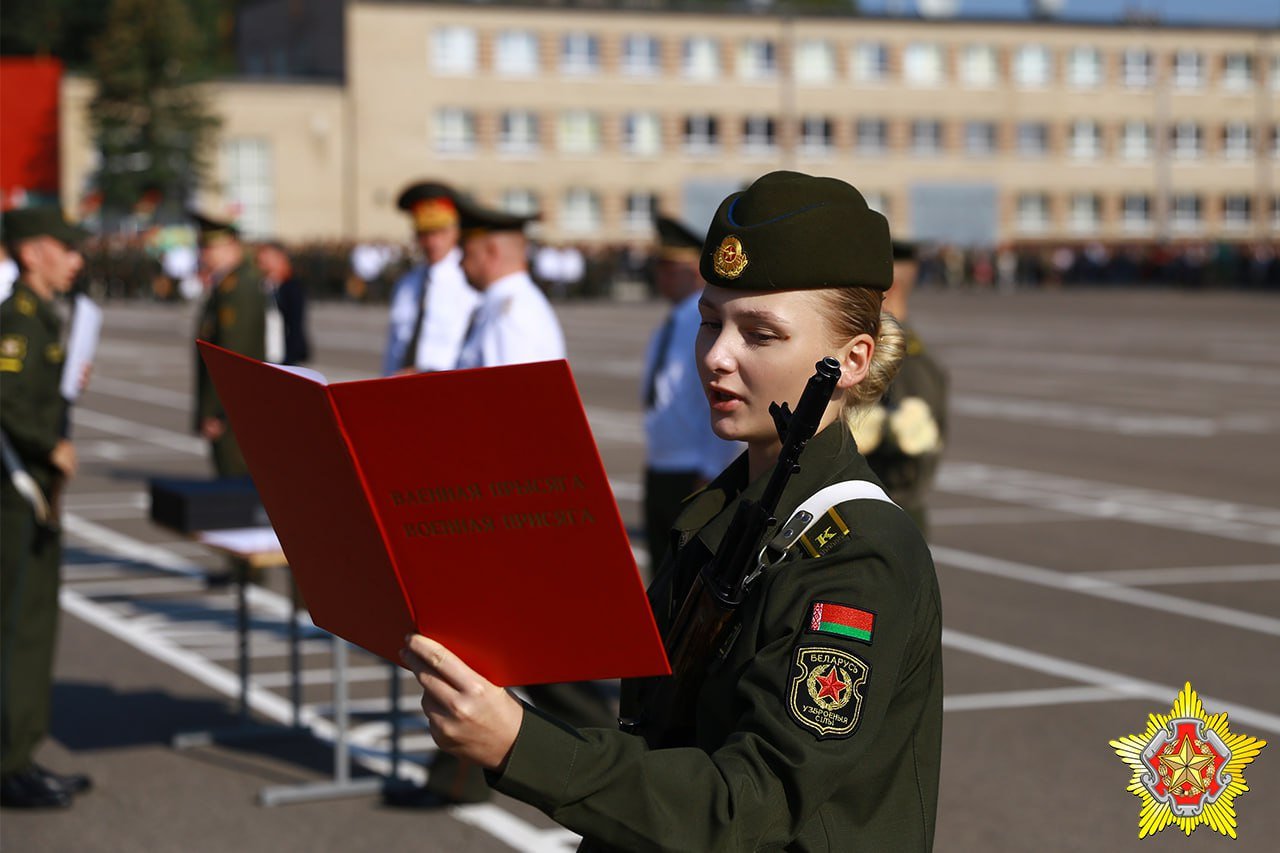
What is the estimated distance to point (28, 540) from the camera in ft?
23.9

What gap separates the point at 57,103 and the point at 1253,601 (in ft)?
258

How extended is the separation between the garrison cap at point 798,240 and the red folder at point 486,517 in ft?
1.49

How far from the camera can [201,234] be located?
12.8m

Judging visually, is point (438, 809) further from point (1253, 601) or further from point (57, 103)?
point (57, 103)

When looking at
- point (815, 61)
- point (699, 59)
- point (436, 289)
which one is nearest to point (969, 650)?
point (436, 289)

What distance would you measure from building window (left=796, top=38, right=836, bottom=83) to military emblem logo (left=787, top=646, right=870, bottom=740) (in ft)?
307

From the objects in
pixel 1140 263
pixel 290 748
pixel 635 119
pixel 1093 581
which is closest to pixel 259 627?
pixel 290 748

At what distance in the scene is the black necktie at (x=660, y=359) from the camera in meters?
8.42

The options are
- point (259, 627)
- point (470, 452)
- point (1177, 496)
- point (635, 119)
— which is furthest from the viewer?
point (635, 119)

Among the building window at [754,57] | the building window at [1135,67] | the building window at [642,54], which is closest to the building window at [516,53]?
the building window at [642,54]

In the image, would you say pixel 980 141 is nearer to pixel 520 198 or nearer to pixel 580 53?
pixel 580 53

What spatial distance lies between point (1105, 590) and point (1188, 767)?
31.4 feet

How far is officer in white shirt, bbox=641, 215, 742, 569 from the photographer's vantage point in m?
8.29

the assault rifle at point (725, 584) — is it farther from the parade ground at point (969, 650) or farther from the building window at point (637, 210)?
the building window at point (637, 210)
